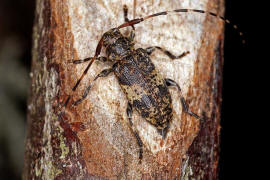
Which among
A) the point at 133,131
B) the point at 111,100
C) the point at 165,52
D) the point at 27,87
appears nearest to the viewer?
the point at 133,131

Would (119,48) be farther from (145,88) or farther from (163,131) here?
(163,131)

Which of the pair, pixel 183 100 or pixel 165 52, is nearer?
pixel 183 100

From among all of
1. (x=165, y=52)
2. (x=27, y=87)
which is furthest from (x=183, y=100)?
(x=27, y=87)

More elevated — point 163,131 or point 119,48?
point 119,48

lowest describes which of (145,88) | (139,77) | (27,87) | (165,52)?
(27,87)

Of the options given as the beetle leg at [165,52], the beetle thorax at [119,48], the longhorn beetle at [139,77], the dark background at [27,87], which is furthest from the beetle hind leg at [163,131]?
the dark background at [27,87]
